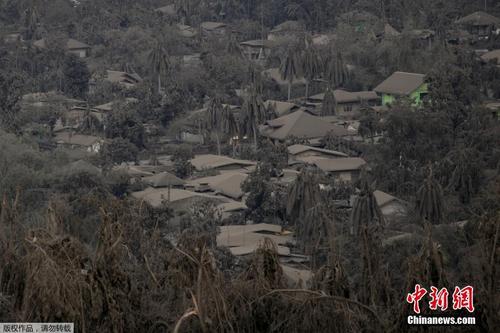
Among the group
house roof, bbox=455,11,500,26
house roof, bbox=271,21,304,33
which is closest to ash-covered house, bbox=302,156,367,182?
house roof, bbox=455,11,500,26

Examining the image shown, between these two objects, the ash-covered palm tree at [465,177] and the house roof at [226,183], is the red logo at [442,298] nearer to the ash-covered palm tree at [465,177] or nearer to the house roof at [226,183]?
the ash-covered palm tree at [465,177]

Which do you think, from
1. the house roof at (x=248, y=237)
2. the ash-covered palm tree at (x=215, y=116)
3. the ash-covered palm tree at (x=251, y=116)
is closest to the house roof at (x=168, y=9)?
the ash-covered palm tree at (x=215, y=116)

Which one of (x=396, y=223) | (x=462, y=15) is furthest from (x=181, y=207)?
(x=462, y=15)

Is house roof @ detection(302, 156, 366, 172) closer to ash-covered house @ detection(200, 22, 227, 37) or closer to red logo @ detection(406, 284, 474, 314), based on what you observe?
red logo @ detection(406, 284, 474, 314)

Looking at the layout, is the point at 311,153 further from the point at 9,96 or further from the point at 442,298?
the point at 442,298

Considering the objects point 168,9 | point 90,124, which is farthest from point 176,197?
point 168,9

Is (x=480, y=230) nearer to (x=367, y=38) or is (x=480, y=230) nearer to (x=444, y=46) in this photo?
(x=444, y=46)
